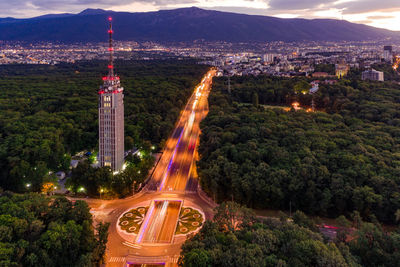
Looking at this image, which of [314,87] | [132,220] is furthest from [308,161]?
[314,87]

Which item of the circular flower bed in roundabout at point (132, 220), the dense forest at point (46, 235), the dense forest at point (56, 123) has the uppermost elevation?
the dense forest at point (56, 123)

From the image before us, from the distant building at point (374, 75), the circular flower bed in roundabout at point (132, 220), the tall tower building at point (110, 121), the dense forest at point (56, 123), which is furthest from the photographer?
the distant building at point (374, 75)

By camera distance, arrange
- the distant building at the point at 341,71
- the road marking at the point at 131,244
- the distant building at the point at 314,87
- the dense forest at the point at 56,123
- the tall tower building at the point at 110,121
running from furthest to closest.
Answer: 1. the distant building at the point at 341,71
2. the distant building at the point at 314,87
3. the dense forest at the point at 56,123
4. the tall tower building at the point at 110,121
5. the road marking at the point at 131,244

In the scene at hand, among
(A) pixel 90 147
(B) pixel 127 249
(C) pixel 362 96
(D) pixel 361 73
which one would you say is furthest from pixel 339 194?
(D) pixel 361 73

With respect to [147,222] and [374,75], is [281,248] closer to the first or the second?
[147,222]

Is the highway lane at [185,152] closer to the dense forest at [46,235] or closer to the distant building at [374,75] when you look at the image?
the dense forest at [46,235]

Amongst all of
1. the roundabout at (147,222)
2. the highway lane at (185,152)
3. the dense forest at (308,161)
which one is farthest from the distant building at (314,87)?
the roundabout at (147,222)

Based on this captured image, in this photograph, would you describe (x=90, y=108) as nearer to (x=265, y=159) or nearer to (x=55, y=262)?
(x=265, y=159)

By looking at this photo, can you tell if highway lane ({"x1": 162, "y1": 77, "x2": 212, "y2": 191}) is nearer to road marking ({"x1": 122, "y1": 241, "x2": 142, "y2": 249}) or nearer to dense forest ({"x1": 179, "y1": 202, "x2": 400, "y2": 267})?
road marking ({"x1": 122, "y1": 241, "x2": 142, "y2": 249})
